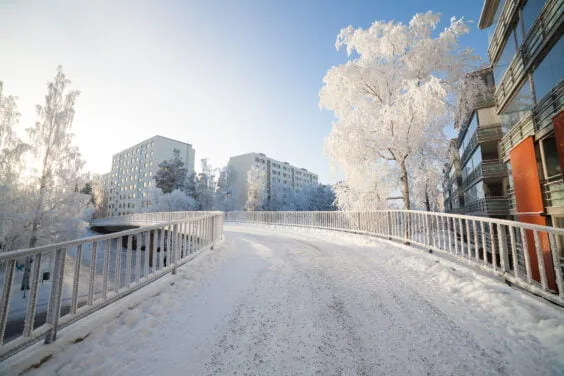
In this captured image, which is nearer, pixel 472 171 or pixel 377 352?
pixel 377 352

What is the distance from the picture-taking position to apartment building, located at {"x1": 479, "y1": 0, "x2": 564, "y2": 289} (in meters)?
7.59

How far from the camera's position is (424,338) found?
2.79 m

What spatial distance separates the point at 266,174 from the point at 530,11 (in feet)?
233

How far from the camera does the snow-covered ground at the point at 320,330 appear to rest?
238cm

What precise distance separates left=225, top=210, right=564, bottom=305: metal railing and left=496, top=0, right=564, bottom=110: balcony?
6.96 m

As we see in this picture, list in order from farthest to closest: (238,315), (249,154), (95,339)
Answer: (249,154)
(238,315)
(95,339)

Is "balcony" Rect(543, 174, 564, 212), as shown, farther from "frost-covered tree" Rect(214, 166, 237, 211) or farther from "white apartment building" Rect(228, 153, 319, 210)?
"white apartment building" Rect(228, 153, 319, 210)

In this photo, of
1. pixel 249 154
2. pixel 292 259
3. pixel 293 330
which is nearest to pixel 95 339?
pixel 293 330

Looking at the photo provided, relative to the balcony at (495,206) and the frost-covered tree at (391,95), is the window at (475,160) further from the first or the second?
the frost-covered tree at (391,95)

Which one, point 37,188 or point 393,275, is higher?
point 37,188

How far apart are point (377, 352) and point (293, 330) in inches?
41.2

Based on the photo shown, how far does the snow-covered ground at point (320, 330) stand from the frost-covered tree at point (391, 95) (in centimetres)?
768

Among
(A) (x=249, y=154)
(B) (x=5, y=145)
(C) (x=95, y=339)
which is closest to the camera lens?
(C) (x=95, y=339)

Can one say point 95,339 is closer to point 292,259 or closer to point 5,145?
point 292,259
